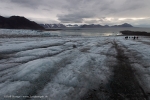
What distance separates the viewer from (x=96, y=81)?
21.2 ft

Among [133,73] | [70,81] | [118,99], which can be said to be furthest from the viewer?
[133,73]

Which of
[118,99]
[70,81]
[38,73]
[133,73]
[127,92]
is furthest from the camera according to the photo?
[133,73]

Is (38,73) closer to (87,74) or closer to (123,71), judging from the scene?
(87,74)

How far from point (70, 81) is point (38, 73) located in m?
2.26

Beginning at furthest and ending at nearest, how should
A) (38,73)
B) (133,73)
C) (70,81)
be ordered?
1. (133,73)
2. (38,73)
3. (70,81)

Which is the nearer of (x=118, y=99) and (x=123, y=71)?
(x=118, y=99)

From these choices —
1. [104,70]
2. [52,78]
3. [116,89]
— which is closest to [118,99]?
[116,89]

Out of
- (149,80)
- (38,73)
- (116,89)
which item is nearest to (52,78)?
(38,73)

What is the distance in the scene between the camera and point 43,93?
5176 millimetres

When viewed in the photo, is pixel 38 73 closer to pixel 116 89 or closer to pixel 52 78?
pixel 52 78

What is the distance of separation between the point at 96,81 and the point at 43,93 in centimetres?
307

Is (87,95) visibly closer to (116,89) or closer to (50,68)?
(116,89)

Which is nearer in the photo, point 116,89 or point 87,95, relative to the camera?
point 87,95

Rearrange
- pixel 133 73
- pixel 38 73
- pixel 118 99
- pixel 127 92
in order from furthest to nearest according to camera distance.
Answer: pixel 133 73 → pixel 38 73 → pixel 127 92 → pixel 118 99
